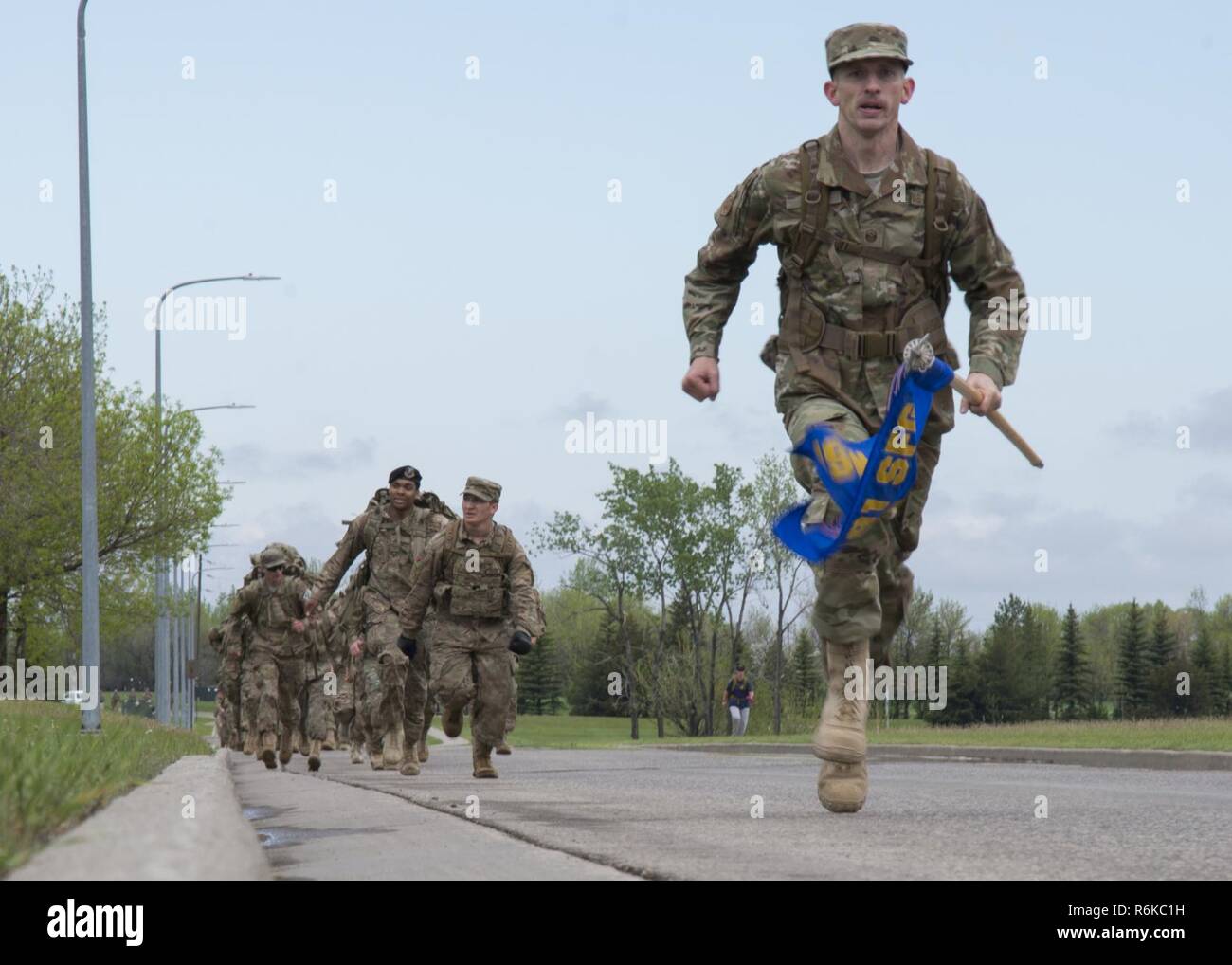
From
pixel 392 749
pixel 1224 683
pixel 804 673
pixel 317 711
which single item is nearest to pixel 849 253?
pixel 392 749

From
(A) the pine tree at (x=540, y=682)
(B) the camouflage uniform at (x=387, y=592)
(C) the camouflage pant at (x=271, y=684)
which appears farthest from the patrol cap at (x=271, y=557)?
(A) the pine tree at (x=540, y=682)

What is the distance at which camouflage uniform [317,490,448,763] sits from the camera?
15.6 m

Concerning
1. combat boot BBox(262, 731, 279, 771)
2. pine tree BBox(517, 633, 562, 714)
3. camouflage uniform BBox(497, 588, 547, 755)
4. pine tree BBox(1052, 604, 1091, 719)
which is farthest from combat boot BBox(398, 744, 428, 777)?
pine tree BBox(517, 633, 562, 714)

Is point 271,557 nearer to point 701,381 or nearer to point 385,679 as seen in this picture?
point 385,679

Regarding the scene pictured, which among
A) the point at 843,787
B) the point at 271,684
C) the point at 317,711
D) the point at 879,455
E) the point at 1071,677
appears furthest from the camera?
the point at 1071,677

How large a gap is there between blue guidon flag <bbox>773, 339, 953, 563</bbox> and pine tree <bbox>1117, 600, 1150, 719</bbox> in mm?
91379

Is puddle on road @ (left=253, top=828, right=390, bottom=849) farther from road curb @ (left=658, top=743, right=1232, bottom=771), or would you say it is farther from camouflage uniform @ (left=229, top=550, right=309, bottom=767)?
camouflage uniform @ (left=229, top=550, right=309, bottom=767)

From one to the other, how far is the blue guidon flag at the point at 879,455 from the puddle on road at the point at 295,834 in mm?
1787

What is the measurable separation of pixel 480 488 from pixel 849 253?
A: 6262 millimetres

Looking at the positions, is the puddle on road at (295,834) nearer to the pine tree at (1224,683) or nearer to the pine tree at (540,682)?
the pine tree at (1224,683)

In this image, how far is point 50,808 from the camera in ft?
14.5

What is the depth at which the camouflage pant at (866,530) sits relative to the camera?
6.59m

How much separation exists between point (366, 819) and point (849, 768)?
1.83 m

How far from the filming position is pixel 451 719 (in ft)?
43.6
